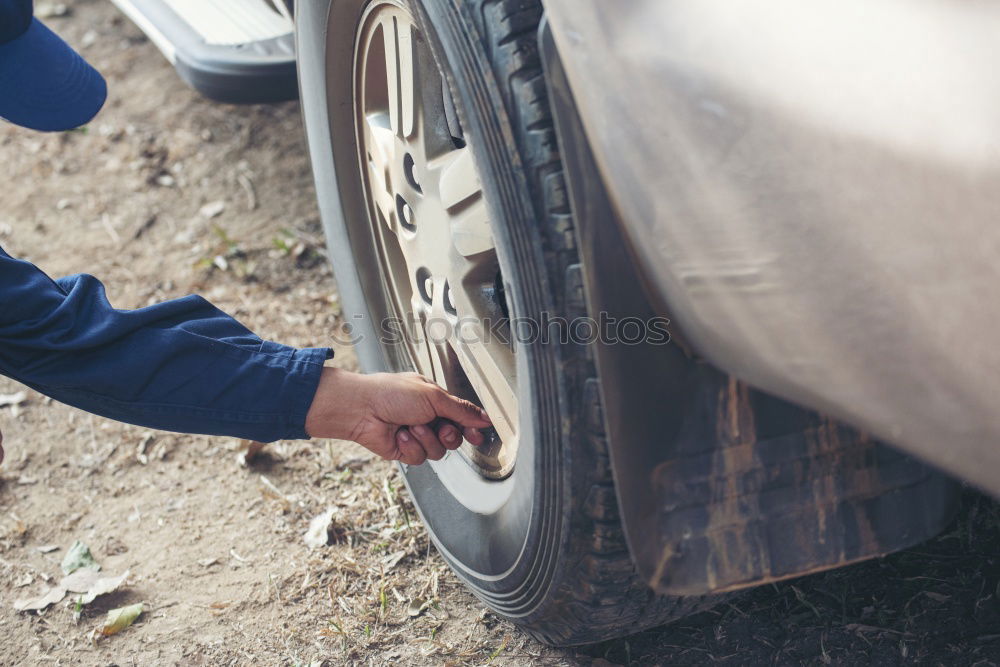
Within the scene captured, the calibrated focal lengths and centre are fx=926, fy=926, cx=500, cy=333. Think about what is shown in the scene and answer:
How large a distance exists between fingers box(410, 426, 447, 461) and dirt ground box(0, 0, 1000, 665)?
27 centimetres

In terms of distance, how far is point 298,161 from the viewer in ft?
9.91

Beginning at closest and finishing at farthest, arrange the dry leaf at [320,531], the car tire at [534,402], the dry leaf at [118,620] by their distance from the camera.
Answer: the car tire at [534,402]
the dry leaf at [118,620]
the dry leaf at [320,531]

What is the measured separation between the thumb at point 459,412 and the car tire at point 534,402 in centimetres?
10

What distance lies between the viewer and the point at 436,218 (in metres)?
1.46

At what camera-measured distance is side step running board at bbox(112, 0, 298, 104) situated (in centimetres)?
205

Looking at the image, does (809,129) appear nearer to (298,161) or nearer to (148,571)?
(148,571)

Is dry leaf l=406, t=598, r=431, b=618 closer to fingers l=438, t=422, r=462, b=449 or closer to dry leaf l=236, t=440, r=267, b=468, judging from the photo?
fingers l=438, t=422, r=462, b=449

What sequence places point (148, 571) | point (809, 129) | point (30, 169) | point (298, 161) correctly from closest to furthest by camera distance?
1. point (809, 129)
2. point (148, 571)
3. point (298, 161)
4. point (30, 169)

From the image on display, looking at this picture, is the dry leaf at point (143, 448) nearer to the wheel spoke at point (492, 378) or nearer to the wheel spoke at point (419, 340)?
the wheel spoke at point (419, 340)

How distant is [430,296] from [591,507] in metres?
0.62

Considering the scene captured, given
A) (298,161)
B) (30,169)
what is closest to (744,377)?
(298,161)

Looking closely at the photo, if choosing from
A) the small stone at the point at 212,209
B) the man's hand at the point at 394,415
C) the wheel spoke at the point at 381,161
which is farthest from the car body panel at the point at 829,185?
the small stone at the point at 212,209

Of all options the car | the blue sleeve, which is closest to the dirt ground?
the car

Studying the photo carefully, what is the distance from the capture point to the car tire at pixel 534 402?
1000mm
